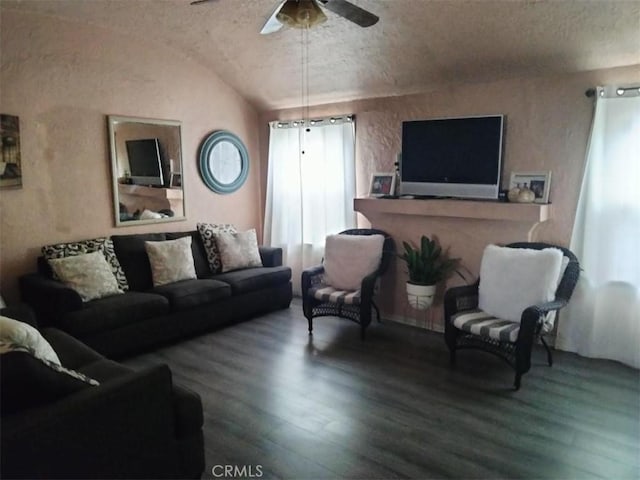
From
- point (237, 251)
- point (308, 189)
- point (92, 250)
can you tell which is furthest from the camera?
point (308, 189)

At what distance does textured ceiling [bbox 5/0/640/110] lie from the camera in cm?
294

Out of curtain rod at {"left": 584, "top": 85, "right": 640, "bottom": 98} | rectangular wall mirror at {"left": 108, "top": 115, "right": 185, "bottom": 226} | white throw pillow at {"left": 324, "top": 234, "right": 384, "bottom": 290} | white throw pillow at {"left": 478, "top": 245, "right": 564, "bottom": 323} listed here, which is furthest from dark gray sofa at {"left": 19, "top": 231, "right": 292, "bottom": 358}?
curtain rod at {"left": 584, "top": 85, "right": 640, "bottom": 98}

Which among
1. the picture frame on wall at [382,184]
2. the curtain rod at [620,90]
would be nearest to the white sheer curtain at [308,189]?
the picture frame on wall at [382,184]

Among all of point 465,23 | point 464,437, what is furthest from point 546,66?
point 464,437

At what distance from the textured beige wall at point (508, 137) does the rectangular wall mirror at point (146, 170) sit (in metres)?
1.99

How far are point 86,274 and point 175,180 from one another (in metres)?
1.51

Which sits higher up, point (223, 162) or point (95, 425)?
point (223, 162)

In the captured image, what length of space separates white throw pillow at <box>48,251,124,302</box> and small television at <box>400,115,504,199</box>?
2.73 meters

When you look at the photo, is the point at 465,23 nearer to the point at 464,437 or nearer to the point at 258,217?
the point at 464,437

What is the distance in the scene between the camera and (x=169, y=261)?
4.12 meters

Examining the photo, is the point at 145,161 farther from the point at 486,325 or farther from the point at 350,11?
the point at 486,325

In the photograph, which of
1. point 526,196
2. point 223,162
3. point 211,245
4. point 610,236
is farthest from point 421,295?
point 223,162

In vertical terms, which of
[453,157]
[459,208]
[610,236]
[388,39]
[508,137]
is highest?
[388,39]

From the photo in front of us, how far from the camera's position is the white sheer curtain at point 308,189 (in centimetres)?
469
